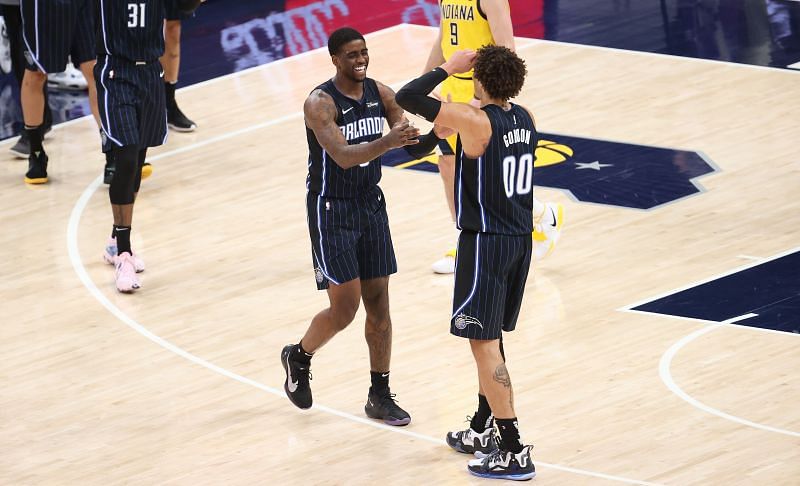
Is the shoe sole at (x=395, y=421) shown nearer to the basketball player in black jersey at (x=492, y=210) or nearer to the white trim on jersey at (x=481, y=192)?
the basketball player in black jersey at (x=492, y=210)

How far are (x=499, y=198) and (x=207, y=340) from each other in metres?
2.76

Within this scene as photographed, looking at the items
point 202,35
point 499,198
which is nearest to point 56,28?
point 202,35

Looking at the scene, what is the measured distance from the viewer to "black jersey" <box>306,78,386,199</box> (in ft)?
24.8

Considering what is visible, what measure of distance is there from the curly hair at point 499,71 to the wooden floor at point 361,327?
1.75m

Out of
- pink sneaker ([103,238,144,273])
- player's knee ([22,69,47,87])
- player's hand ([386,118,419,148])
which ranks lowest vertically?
pink sneaker ([103,238,144,273])

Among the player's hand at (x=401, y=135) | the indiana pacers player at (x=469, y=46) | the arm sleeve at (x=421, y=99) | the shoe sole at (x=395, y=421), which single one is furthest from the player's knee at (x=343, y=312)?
the indiana pacers player at (x=469, y=46)

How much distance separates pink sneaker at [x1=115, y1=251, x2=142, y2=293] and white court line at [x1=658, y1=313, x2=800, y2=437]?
11.2 ft

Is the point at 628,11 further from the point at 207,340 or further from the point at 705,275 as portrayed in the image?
the point at 207,340

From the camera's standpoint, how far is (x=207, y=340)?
914 centimetres

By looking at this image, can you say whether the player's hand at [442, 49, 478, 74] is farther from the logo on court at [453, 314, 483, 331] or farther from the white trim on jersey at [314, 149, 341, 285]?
the logo on court at [453, 314, 483, 331]

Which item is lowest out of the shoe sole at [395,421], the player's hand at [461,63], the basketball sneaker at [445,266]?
the basketball sneaker at [445,266]

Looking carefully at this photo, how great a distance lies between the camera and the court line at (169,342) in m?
7.33

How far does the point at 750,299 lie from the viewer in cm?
921

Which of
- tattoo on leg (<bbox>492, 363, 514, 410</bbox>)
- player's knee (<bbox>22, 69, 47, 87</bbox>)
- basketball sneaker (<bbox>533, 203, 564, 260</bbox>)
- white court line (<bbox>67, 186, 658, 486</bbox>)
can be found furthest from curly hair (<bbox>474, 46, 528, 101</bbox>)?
player's knee (<bbox>22, 69, 47, 87</bbox>)
